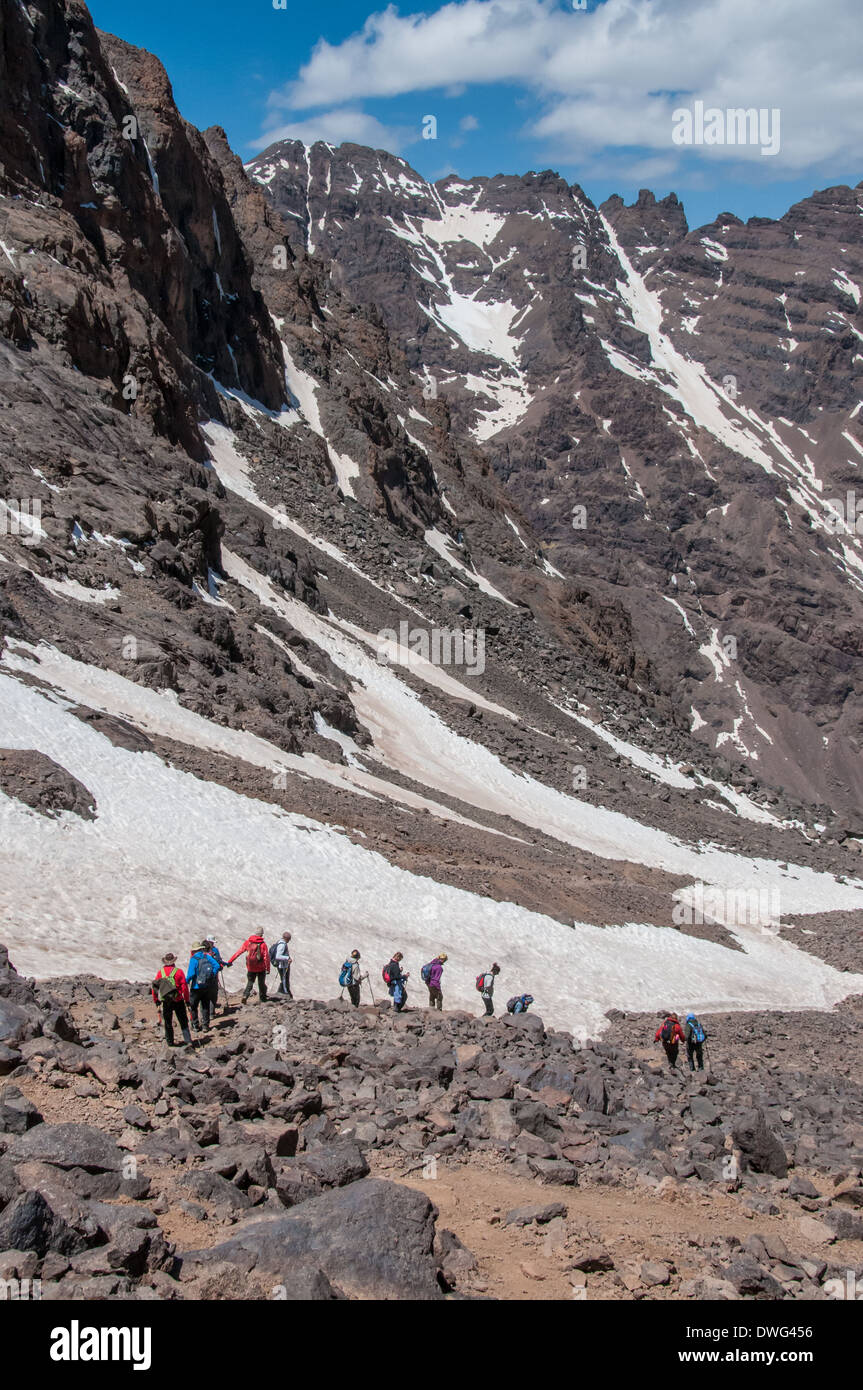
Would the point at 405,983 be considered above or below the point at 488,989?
above

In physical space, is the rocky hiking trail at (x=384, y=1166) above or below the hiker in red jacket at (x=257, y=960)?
below

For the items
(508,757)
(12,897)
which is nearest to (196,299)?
(508,757)

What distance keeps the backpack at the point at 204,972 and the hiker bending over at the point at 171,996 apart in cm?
105

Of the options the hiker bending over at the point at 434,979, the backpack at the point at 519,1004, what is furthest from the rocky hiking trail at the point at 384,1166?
the backpack at the point at 519,1004

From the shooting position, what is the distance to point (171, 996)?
11.5m

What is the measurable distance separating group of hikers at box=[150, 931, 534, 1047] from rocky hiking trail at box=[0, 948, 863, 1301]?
0.36 meters

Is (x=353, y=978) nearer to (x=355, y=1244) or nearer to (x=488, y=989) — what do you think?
(x=488, y=989)

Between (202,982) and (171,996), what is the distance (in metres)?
1.75

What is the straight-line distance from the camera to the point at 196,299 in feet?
239

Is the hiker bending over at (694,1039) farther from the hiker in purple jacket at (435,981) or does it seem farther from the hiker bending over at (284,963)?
the hiker bending over at (284,963)

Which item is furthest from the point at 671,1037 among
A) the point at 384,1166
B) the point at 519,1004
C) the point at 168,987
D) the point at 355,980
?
the point at 168,987

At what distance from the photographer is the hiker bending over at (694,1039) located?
1650cm
